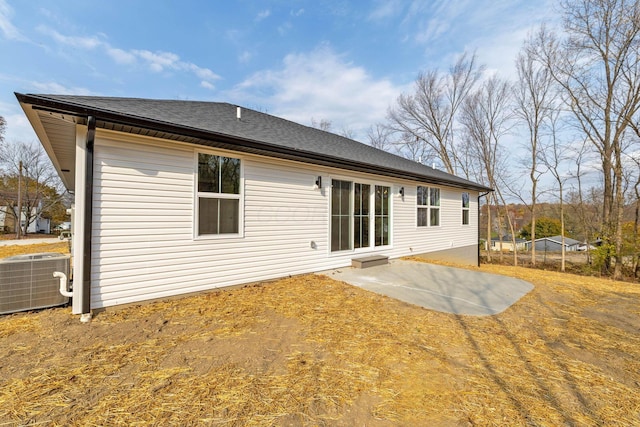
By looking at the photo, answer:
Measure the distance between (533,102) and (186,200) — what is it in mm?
18225

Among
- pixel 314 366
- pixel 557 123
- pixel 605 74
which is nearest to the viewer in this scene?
pixel 314 366

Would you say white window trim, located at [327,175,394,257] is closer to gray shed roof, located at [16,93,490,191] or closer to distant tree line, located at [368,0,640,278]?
gray shed roof, located at [16,93,490,191]

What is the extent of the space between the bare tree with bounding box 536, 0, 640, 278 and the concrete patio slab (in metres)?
9.87

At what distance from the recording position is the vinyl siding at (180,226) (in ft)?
12.4

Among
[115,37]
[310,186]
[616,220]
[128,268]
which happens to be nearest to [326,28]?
[115,37]

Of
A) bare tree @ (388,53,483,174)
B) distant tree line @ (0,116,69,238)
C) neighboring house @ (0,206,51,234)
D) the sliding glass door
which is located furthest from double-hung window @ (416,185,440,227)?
neighboring house @ (0,206,51,234)

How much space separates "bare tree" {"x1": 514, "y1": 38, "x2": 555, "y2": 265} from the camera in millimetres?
14086

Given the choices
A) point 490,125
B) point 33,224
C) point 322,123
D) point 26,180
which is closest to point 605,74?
point 490,125

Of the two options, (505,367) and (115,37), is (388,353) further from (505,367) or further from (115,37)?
(115,37)

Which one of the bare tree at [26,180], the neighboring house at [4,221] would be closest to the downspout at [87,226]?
the bare tree at [26,180]

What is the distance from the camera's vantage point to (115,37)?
8820 mm

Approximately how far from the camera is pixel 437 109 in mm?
20562

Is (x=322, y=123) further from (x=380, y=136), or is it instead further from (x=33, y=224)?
(x=33, y=224)

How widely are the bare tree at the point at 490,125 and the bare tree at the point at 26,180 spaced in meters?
32.2
